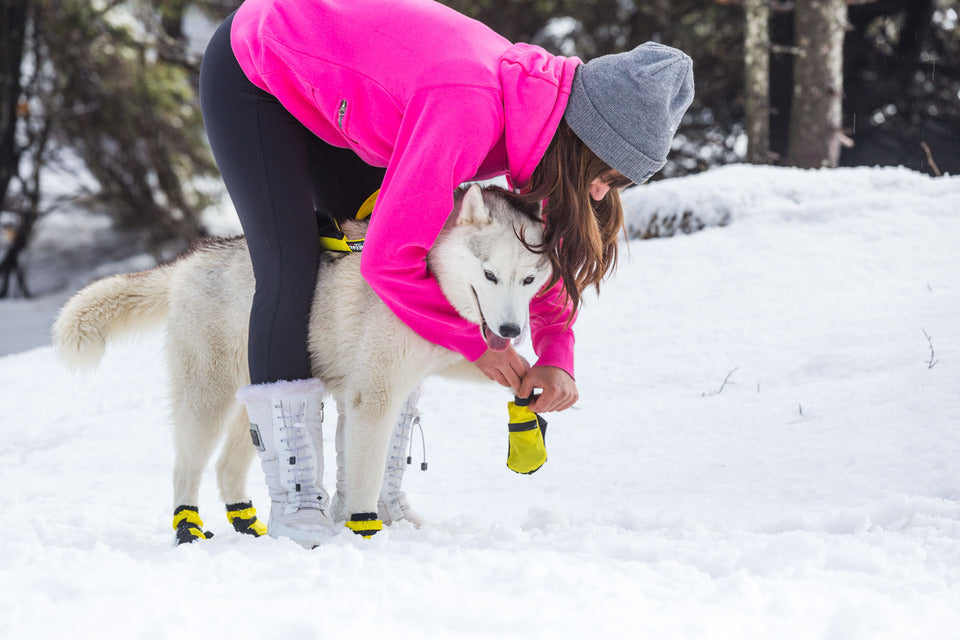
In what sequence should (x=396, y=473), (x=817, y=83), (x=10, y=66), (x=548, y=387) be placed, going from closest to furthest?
(x=548, y=387)
(x=396, y=473)
(x=817, y=83)
(x=10, y=66)

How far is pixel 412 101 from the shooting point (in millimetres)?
1923

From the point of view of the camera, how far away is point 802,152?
782cm

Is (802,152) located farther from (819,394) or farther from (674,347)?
(819,394)

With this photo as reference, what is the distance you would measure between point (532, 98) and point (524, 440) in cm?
97

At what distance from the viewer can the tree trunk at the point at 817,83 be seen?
7465 millimetres

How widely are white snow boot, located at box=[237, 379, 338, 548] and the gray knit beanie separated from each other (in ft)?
3.35

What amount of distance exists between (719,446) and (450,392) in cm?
148

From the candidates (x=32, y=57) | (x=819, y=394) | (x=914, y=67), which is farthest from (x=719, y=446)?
(x=32, y=57)

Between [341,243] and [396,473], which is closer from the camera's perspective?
[341,243]

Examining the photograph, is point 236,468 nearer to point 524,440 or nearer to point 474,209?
point 524,440

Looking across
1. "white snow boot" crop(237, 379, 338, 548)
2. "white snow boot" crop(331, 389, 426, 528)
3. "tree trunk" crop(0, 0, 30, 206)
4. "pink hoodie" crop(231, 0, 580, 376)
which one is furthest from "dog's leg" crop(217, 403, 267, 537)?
"tree trunk" crop(0, 0, 30, 206)

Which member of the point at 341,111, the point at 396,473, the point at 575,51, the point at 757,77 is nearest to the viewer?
the point at 341,111

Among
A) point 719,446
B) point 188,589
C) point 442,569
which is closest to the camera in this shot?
point 188,589

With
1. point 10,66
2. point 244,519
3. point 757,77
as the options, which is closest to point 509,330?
point 244,519
